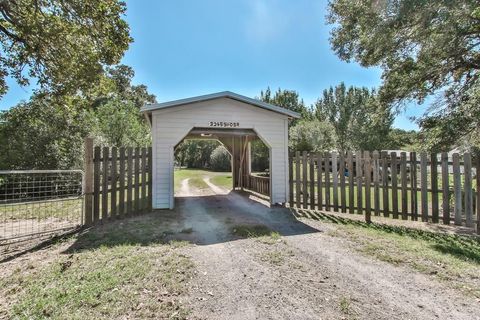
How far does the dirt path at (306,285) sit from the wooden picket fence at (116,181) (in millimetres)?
2753

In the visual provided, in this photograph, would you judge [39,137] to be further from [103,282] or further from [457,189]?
[457,189]

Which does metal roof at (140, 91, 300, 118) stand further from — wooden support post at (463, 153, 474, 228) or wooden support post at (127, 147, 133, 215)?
wooden support post at (463, 153, 474, 228)

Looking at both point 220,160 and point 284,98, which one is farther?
point 284,98

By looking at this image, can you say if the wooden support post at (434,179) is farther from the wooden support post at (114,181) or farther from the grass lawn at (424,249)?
the wooden support post at (114,181)

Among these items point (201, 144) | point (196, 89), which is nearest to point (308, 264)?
point (196, 89)

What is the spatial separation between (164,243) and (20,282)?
225 centimetres

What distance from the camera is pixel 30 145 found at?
38.2 ft

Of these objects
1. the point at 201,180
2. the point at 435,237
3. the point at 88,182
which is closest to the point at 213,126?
the point at 88,182

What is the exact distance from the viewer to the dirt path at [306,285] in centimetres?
291

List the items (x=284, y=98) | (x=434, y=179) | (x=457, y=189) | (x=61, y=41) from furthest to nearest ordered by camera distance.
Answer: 1. (x=284, y=98)
2. (x=61, y=41)
3. (x=434, y=179)
4. (x=457, y=189)

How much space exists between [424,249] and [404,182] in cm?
211

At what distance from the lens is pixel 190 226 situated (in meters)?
6.69

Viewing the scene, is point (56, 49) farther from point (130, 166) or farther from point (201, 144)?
point (201, 144)

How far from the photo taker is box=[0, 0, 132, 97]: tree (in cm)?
755
